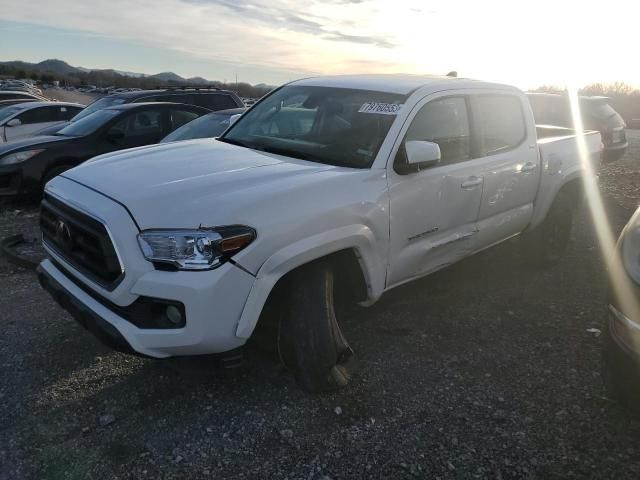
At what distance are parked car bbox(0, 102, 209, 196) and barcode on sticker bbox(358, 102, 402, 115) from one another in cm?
531

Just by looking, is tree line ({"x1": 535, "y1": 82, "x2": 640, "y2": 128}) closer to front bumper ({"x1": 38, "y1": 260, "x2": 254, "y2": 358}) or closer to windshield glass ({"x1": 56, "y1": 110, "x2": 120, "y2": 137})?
windshield glass ({"x1": 56, "y1": 110, "x2": 120, "y2": 137})

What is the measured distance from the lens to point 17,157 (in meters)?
7.50

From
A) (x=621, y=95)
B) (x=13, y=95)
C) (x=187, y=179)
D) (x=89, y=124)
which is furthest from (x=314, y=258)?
(x=621, y=95)

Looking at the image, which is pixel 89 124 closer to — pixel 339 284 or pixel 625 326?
pixel 339 284

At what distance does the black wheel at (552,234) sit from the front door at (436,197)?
1556 mm

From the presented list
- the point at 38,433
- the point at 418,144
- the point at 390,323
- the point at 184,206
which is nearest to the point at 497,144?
the point at 418,144

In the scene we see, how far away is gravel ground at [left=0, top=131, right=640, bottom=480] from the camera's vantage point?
8.70 ft

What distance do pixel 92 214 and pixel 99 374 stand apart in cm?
119

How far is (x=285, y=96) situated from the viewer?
4.41m

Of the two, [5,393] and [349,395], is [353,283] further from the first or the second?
[5,393]

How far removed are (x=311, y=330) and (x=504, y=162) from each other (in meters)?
2.37

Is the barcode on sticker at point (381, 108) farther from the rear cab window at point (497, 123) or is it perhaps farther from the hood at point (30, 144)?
the hood at point (30, 144)

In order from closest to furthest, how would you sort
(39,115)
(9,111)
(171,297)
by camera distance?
(171,297), (39,115), (9,111)

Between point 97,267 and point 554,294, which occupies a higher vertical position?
point 97,267
